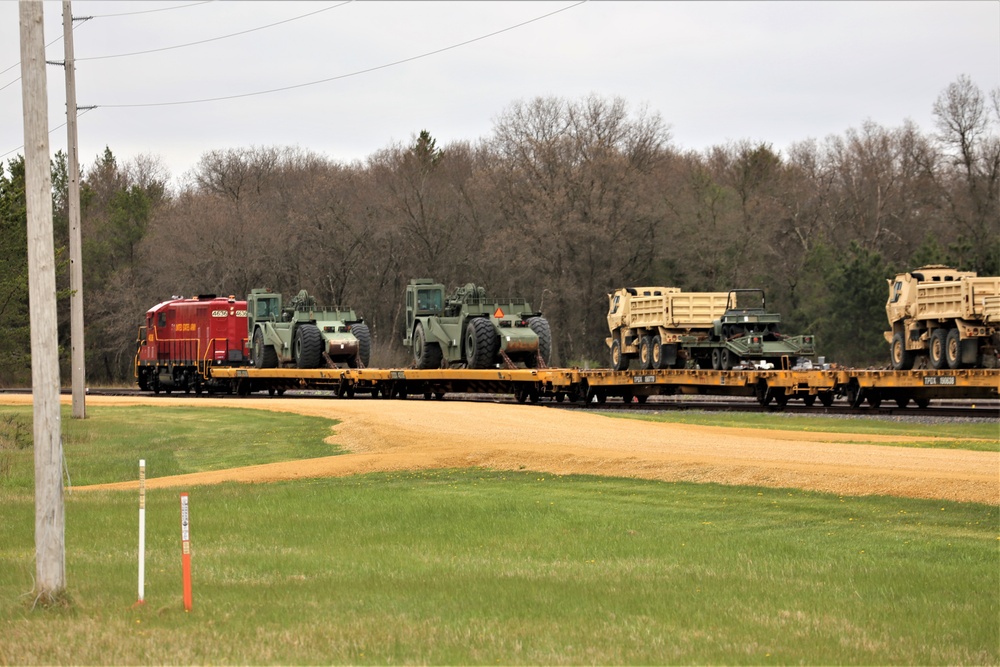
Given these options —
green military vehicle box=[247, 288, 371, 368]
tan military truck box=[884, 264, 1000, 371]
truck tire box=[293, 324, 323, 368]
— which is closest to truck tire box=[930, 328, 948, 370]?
tan military truck box=[884, 264, 1000, 371]

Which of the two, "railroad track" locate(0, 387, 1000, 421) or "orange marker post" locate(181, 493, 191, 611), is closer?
"orange marker post" locate(181, 493, 191, 611)

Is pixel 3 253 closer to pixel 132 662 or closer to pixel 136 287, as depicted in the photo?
pixel 136 287

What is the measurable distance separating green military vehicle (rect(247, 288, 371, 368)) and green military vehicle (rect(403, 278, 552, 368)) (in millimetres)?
3902

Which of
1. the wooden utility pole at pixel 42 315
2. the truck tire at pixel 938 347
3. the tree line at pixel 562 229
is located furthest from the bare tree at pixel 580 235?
the wooden utility pole at pixel 42 315

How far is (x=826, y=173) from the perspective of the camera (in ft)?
266

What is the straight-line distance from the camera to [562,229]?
221 feet

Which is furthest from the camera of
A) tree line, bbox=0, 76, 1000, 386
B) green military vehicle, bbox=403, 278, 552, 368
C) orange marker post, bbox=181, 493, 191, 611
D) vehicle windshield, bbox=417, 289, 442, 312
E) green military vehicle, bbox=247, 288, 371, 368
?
tree line, bbox=0, 76, 1000, 386

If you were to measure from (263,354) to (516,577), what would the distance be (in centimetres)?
3907

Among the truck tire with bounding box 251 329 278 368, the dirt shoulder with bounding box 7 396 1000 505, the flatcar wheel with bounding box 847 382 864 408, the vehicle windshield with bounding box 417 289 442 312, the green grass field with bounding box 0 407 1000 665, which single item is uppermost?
the vehicle windshield with bounding box 417 289 442 312

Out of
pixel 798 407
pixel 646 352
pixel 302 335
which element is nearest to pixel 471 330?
pixel 646 352

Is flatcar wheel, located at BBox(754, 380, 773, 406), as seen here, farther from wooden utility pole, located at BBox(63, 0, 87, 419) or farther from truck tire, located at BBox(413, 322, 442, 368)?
wooden utility pole, located at BBox(63, 0, 87, 419)

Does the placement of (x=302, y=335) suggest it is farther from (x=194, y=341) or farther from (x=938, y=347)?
(x=938, y=347)

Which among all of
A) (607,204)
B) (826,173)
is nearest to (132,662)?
(607,204)

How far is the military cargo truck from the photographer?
38.1 meters
